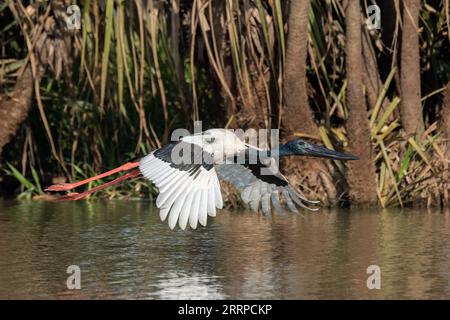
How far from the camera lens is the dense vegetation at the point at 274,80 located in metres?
10.8

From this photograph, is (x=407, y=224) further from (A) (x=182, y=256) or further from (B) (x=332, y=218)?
(A) (x=182, y=256)

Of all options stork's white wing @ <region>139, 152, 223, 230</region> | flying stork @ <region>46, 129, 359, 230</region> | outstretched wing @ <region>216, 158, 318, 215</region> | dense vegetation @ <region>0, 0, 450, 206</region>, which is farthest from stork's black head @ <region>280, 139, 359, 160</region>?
dense vegetation @ <region>0, 0, 450, 206</region>

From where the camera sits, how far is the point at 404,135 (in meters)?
11.3

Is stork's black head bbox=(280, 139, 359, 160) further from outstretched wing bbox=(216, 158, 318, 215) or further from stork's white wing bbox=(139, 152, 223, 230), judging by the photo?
stork's white wing bbox=(139, 152, 223, 230)

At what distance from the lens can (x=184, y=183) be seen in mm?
8086

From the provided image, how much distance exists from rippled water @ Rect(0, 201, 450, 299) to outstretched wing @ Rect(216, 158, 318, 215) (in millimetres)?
327

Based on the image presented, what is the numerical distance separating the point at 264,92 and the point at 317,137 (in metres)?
0.70

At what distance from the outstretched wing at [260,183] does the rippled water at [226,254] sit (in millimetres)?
327

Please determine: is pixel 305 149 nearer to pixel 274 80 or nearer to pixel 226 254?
pixel 226 254

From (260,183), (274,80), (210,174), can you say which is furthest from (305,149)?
(274,80)

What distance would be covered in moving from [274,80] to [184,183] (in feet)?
10.3

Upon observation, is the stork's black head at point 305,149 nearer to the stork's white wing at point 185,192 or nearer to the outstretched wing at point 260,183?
the outstretched wing at point 260,183

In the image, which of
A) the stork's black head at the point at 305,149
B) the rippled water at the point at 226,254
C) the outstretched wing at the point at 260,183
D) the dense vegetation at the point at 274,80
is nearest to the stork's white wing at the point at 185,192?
the rippled water at the point at 226,254
